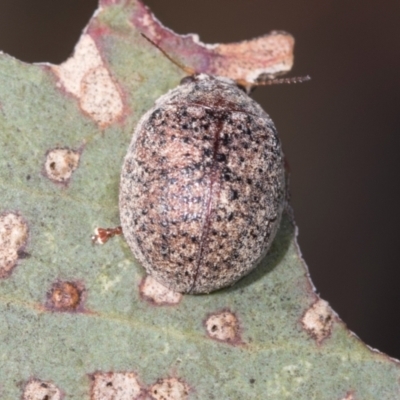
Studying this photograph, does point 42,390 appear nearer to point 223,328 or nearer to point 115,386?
point 115,386

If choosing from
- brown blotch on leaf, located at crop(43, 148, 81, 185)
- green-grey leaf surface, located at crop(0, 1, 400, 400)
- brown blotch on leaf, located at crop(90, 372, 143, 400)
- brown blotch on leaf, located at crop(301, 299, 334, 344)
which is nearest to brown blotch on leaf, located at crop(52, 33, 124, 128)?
green-grey leaf surface, located at crop(0, 1, 400, 400)

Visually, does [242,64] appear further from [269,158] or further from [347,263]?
[347,263]

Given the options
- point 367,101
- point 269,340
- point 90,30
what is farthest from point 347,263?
point 90,30

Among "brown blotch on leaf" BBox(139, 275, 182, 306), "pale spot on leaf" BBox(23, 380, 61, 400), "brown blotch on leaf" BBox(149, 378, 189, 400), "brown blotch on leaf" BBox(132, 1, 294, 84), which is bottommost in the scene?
"pale spot on leaf" BBox(23, 380, 61, 400)

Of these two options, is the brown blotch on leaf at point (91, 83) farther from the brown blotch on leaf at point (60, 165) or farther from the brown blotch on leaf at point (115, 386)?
the brown blotch on leaf at point (115, 386)

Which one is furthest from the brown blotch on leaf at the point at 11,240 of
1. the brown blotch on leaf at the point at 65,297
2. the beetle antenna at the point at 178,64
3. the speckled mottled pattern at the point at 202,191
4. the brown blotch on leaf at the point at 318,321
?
the brown blotch on leaf at the point at 318,321

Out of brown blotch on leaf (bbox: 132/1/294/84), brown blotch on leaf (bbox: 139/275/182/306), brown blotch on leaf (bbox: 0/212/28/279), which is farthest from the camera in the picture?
brown blotch on leaf (bbox: 132/1/294/84)

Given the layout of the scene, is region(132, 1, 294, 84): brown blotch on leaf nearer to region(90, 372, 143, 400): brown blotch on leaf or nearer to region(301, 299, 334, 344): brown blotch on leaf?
region(301, 299, 334, 344): brown blotch on leaf
